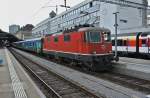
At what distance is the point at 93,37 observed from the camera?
2009cm

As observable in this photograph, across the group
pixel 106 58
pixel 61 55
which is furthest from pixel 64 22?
pixel 106 58

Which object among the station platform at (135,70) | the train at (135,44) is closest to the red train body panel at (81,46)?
the station platform at (135,70)

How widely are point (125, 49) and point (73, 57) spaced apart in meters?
13.1

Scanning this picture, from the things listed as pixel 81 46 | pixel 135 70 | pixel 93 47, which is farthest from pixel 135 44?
pixel 135 70

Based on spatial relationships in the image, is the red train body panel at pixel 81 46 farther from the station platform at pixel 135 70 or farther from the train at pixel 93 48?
the station platform at pixel 135 70

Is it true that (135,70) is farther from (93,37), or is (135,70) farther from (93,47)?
(93,37)

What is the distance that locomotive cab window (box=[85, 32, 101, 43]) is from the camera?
785 inches

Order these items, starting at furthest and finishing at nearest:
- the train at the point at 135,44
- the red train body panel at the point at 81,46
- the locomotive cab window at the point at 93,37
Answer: the train at the point at 135,44 → the locomotive cab window at the point at 93,37 → the red train body panel at the point at 81,46

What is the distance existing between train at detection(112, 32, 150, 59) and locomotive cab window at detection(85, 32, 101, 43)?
1019cm

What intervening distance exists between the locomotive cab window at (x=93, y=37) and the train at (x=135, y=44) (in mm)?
10190

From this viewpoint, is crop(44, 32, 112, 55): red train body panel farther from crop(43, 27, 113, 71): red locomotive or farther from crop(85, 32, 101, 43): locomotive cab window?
crop(85, 32, 101, 43): locomotive cab window

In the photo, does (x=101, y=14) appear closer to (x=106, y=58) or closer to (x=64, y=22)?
(x=64, y=22)

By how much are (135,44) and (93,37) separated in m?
12.7

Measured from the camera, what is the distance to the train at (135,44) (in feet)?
96.4
